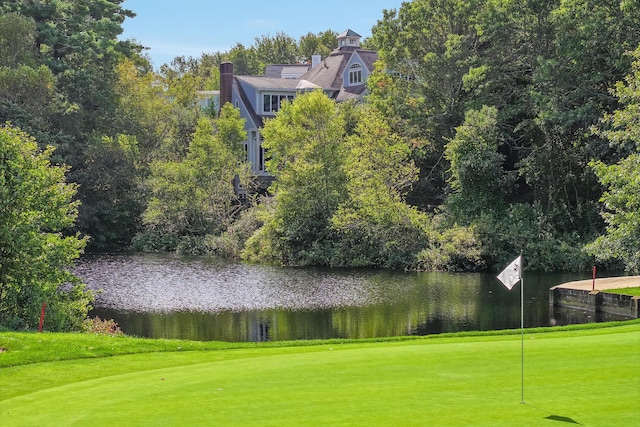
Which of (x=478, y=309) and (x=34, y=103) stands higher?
(x=34, y=103)

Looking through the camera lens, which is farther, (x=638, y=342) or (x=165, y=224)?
(x=165, y=224)

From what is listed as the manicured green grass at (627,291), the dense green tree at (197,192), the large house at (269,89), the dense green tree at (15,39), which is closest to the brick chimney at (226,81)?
the large house at (269,89)

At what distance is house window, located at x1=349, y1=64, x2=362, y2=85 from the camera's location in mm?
66675

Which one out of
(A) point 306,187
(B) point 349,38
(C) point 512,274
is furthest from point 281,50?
(C) point 512,274

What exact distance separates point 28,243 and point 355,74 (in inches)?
1896

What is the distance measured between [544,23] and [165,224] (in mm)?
26990

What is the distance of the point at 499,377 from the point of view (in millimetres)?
11133

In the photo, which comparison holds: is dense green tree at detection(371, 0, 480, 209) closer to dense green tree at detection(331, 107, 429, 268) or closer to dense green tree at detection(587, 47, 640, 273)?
dense green tree at detection(331, 107, 429, 268)

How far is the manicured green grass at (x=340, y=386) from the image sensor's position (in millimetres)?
9250

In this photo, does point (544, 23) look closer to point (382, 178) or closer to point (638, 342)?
point (382, 178)

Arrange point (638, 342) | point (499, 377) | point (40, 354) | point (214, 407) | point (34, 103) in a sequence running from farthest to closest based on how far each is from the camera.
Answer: point (34, 103) < point (40, 354) < point (638, 342) < point (499, 377) < point (214, 407)

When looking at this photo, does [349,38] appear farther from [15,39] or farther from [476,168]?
[476,168]

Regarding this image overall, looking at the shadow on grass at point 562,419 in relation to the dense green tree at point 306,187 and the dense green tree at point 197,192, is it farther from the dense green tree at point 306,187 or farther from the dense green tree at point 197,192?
the dense green tree at point 197,192

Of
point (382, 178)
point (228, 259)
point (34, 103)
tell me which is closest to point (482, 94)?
point (382, 178)
